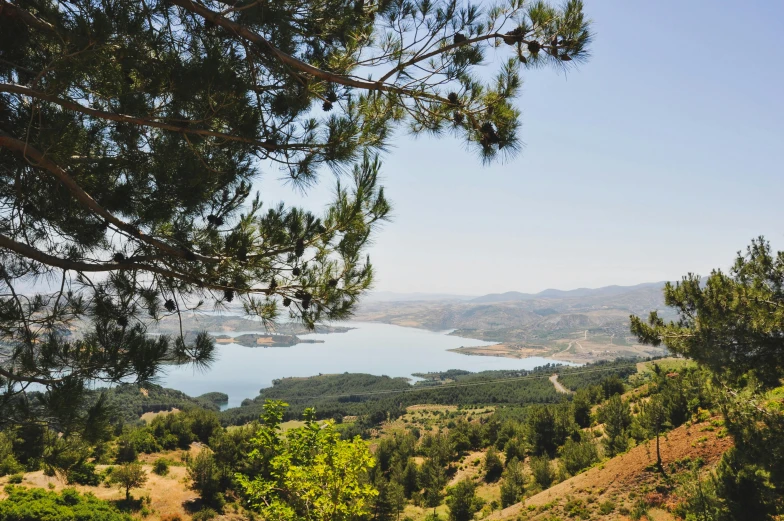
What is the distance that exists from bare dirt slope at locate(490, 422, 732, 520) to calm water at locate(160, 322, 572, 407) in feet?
211

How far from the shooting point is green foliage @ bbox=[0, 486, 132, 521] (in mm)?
9000

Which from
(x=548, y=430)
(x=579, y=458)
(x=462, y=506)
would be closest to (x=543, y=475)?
(x=579, y=458)

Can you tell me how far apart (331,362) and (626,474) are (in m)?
114

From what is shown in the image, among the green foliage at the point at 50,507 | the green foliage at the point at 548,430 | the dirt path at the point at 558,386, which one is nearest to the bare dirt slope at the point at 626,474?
the green foliage at the point at 548,430

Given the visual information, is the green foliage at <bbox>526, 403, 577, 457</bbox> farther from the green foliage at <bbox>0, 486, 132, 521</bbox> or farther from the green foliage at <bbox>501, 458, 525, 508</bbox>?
the green foliage at <bbox>0, 486, 132, 521</bbox>

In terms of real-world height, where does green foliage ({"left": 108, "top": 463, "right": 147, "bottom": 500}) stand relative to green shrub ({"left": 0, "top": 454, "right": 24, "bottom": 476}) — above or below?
below

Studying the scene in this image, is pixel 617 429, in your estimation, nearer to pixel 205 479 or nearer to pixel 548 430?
pixel 548 430

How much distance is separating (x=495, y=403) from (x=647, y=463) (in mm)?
47452

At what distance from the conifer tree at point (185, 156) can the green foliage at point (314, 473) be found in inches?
81.8

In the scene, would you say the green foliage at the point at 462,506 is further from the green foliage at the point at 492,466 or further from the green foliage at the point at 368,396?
the green foliage at the point at 368,396

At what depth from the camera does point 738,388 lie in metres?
7.29

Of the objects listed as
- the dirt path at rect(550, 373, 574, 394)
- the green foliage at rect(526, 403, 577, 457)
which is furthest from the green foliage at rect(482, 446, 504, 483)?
the dirt path at rect(550, 373, 574, 394)

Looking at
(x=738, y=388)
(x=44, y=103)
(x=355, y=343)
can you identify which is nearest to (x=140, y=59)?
(x=44, y=103)

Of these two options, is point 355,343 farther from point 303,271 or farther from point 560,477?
point 303,271
